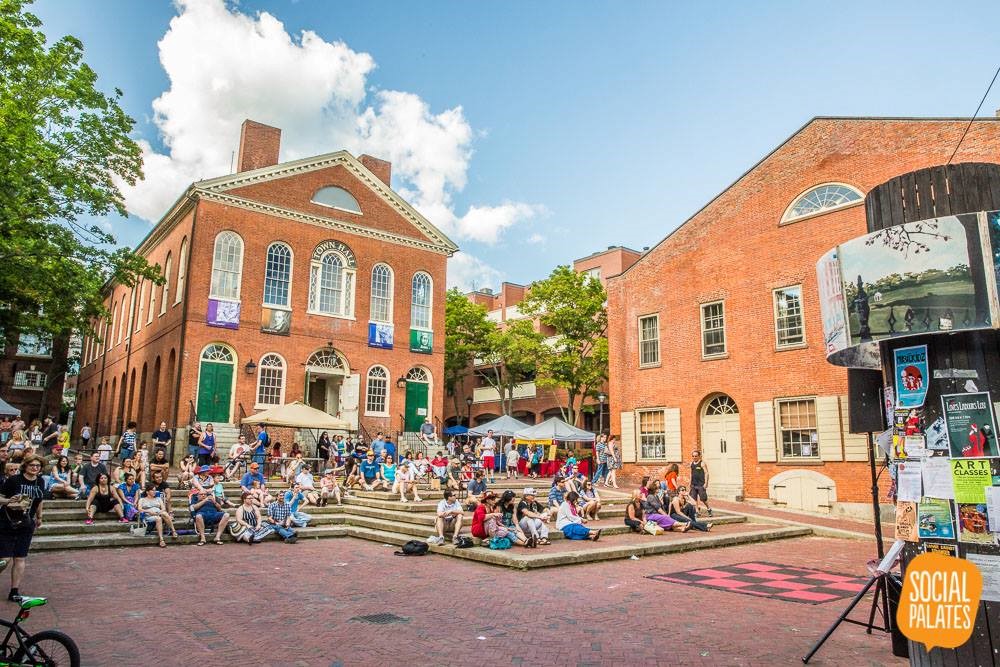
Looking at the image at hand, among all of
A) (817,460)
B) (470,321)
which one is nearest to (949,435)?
(817,460)

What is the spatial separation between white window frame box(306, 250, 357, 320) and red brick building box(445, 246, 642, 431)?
11.7m

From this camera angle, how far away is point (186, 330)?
22766mm

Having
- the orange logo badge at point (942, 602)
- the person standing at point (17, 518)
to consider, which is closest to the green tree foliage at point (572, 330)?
the person standing at point (17, 518)

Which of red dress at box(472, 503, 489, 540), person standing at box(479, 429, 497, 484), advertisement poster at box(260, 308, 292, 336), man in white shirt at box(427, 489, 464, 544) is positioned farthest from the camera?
advertisement poster at box(260, 308, 292, 336)

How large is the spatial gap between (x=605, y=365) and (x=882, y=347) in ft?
93.6

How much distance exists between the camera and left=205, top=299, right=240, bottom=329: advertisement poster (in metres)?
23.4

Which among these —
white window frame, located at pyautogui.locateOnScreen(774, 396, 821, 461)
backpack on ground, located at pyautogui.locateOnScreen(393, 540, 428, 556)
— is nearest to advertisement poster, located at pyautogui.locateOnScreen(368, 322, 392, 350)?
white window frame, located at pyautogui.locateOnScreen(774, 396, 821, 461)

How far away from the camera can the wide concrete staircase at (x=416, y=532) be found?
11.0m

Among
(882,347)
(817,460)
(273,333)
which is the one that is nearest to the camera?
(882,347)

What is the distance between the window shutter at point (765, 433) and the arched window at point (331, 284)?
51.9 feet

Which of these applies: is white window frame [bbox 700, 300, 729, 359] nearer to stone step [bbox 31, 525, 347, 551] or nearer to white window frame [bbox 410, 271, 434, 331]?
white window frame [bbox 410, 271, 434, 331]

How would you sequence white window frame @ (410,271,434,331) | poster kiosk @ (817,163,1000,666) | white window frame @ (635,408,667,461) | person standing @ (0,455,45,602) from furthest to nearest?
white window frame @ (410,271,434,331) → white window frame @ (635,408,667,461) → person standing @ (0,455,45,602) → poster kiosk @ (817,163,1000,666)

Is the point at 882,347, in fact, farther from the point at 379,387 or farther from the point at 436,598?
the point at 379,387

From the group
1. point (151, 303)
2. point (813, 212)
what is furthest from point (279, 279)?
point (813, 212)
